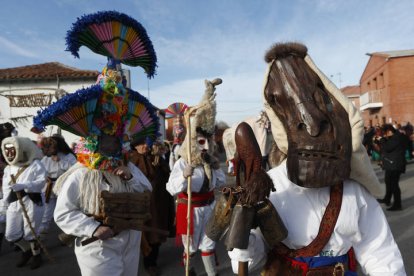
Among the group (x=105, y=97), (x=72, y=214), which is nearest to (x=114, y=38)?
(x=105, y=97)

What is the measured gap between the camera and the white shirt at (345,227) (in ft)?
5.31

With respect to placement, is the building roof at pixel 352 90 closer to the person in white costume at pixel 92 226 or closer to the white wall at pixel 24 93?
the white wall at pixel 24 93

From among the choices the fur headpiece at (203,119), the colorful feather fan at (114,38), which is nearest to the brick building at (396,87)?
the fur headpiece at (203,119)

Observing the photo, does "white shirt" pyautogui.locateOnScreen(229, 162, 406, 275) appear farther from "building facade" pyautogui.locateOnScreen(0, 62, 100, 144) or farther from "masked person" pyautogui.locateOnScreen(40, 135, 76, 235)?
"building facade" pyautogui.locateOnScreen(0, 62, 100, 144)

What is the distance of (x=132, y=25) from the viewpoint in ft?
8.91

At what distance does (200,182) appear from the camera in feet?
13.5

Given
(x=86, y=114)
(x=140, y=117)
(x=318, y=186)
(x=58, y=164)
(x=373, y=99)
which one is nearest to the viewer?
(x=318, y=186)

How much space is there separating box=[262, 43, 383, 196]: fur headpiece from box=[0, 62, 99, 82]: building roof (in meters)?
15.2

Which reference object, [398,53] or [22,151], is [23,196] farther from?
[398,53]

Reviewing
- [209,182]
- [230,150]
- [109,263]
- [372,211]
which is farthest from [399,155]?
[109,263]

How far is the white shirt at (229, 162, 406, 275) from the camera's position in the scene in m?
1.62

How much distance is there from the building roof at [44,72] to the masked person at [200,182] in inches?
505

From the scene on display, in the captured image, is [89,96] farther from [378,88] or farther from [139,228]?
[378,88]

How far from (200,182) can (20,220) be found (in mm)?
3177
